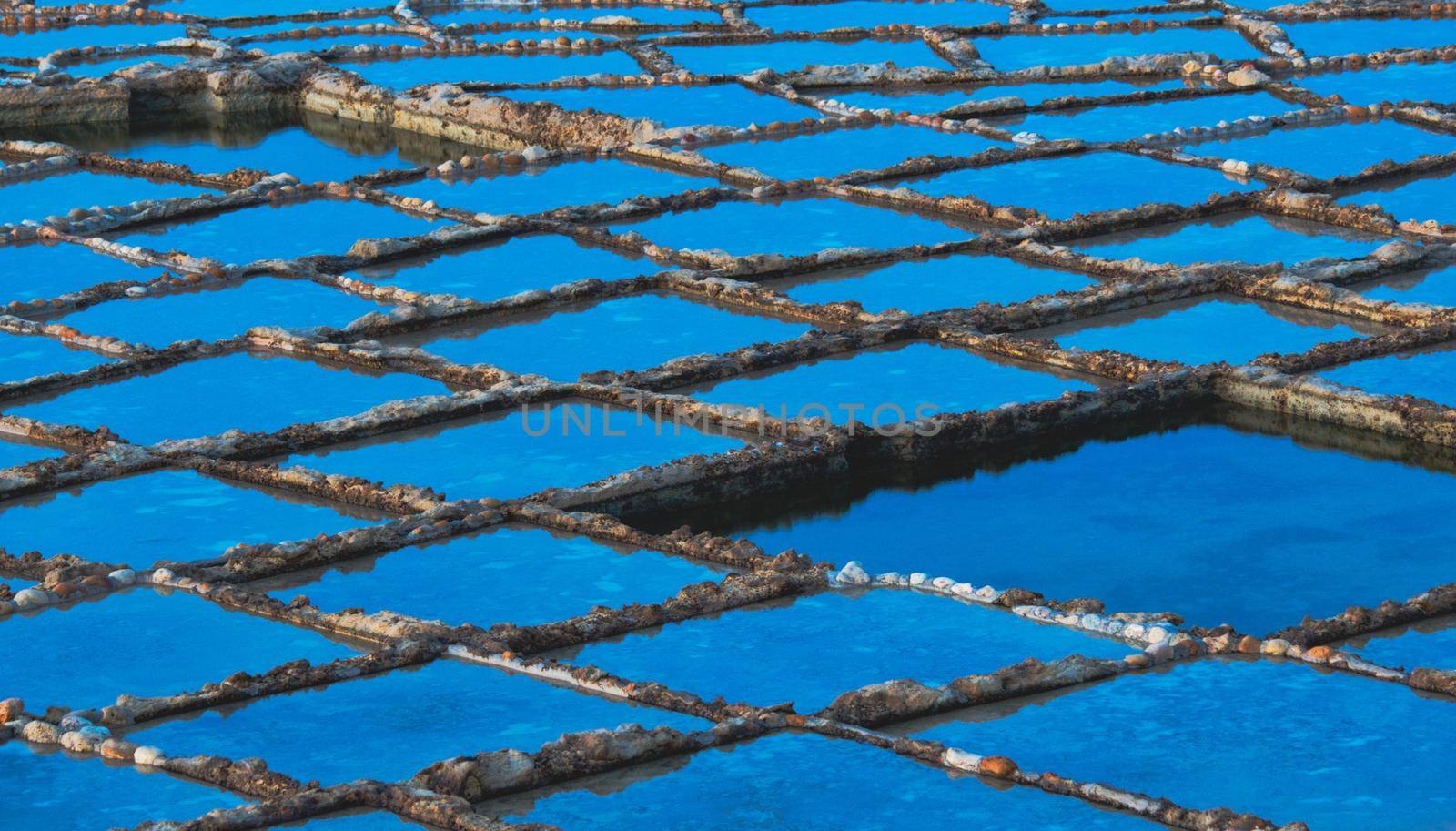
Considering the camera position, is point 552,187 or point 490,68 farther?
point 490,68

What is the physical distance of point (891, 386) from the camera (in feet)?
32.8

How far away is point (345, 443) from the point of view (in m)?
9.46

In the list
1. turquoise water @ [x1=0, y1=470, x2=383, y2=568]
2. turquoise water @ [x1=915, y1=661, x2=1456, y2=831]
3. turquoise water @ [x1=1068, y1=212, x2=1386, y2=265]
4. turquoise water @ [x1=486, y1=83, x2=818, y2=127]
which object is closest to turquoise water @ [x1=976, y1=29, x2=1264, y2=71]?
turquoise water @ [x1=486, y1=83, x2=818, y2=127]

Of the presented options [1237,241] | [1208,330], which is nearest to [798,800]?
[1208,330]

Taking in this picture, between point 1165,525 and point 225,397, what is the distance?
3.95 metres

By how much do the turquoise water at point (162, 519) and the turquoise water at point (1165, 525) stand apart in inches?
51.6

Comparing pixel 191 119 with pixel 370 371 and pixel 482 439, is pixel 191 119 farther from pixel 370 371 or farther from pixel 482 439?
pixel 482 439

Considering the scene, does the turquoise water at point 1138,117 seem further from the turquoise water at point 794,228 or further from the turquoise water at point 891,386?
the turquoise water at point 891,386

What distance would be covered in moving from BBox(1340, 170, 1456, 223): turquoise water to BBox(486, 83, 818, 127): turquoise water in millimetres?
4124

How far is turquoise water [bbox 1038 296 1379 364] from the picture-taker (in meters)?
10.5

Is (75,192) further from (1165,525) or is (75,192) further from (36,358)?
(1165,525)

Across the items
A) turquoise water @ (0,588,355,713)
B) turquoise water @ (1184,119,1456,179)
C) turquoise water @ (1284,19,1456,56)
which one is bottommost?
turquoise water @ (0,588,355,713)

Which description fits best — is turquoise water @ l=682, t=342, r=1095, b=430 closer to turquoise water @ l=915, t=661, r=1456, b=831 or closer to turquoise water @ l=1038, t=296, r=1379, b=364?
turquoise water @ l=1038, t=296, r=1379, b=364

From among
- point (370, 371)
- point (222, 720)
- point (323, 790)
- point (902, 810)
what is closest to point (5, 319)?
point (370, 371)
